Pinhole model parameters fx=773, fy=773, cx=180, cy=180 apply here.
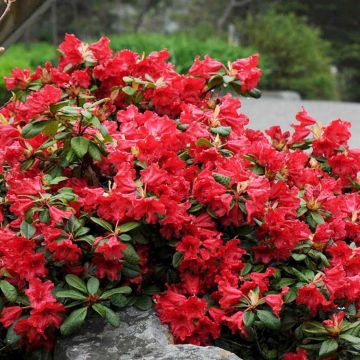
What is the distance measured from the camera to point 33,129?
224cm

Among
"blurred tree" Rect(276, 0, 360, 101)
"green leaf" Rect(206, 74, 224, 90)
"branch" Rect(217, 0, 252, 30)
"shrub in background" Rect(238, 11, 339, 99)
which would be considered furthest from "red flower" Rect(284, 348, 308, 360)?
"blurred tree" Rect(276, 0, 360, 101)

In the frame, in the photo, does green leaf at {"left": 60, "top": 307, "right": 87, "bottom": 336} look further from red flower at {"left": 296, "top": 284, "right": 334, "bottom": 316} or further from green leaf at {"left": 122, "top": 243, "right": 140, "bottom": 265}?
red flower at {"left": 296, "top": 284, "right": 334, "bottom": 316}

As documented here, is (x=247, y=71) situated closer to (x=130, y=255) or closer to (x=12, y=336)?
(x=130, y=255)

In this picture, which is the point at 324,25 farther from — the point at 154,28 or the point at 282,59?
the point at 282,59

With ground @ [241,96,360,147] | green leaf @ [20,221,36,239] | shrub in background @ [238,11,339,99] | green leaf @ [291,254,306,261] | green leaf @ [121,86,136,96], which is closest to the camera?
green leaf @ [20,221,36,239]

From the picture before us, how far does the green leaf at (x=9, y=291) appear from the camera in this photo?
6.99 ft

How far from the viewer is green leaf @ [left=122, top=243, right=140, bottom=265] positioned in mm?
2133

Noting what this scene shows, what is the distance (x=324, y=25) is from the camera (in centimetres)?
2127

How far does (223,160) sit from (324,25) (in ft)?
64.9

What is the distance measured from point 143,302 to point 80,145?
1.61 feet

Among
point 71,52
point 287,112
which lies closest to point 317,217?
point 71,52

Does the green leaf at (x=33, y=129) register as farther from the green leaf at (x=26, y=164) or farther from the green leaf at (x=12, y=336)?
the green leaf at (x=12, y=336)

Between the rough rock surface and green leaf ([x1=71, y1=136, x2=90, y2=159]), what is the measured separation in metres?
0.47

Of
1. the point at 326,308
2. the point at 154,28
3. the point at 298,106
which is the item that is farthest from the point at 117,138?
the point at 154,28
